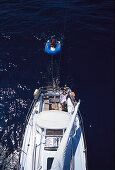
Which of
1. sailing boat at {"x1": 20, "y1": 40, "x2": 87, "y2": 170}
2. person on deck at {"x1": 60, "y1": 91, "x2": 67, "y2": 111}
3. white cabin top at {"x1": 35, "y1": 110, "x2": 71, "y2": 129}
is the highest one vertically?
person on deck at {"x1": 60, "y1": 91, "x2": 67, "y2": 111}

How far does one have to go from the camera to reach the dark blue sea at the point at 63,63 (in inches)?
739

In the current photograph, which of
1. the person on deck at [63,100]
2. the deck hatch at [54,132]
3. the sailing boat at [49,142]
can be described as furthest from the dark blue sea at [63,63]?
the deck hatch at [54,132]

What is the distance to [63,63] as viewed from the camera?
27203 millimetres

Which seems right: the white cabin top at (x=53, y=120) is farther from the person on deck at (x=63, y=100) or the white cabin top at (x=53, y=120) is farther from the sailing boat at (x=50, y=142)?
the person on deck at (x=63, y=100)

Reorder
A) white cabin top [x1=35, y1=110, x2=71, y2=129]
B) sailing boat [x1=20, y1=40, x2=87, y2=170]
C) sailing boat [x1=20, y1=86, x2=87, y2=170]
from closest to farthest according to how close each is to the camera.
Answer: sailing boat [x1=20, y1=40, x2=87, y2=170], sailing boat [x1=20, y1=86, x2=87, y2=170], white cabin top [x1=35, y1=110, x2=71, y2=129]

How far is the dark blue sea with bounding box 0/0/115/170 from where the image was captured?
18781mm

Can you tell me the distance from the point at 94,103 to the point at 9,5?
3575 centimetres

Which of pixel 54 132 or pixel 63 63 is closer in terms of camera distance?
pixel 54 132

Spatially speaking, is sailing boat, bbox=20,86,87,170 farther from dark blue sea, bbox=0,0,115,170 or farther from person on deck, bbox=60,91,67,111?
dark blue sea, bbox=0,0,115,170

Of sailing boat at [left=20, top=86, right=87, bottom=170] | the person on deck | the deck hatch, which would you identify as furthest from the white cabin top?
the person on deck

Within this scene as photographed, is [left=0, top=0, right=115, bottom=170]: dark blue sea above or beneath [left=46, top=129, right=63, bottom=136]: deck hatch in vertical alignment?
above

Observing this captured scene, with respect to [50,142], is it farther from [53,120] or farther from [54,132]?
[53,120]

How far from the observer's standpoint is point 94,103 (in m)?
22.1

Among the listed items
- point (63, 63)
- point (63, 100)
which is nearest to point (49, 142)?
point (63, 100)
